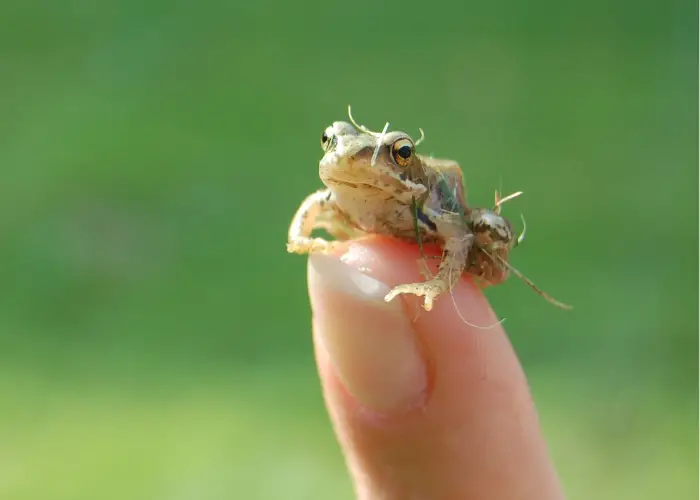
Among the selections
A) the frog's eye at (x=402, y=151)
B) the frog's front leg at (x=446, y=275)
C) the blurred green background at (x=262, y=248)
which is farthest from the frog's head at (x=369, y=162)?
the blurred green background at (x=262, y=248)

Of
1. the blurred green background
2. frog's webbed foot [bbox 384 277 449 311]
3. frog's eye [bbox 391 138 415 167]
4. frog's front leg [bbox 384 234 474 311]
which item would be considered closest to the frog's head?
frog's eye [bbox 391 138 415 167]

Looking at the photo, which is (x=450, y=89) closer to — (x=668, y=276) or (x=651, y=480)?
(x=668, y=276)

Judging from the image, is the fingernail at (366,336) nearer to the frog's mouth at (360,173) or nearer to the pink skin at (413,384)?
the pink skin at (413,384)

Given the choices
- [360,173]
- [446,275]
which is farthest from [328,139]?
[446,275]

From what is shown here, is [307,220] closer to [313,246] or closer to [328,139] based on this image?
[313,246]

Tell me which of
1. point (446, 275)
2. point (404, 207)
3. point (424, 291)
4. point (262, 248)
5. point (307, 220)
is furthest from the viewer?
point (262, 248)

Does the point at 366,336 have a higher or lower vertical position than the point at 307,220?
lower

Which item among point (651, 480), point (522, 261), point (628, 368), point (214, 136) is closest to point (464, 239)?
point (651, 480)
